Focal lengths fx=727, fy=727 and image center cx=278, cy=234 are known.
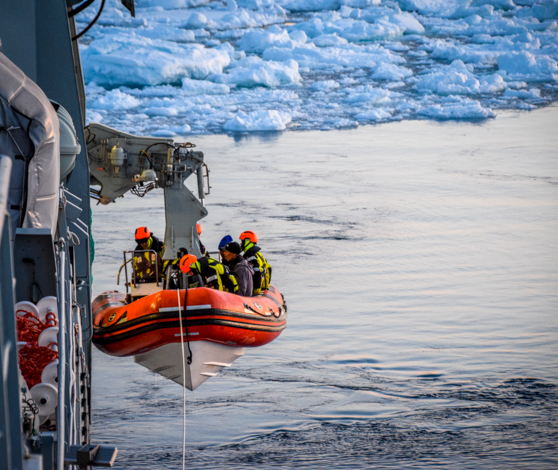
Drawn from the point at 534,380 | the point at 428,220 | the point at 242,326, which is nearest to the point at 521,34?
the point at 428,220

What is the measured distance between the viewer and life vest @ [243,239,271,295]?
7.48 meters

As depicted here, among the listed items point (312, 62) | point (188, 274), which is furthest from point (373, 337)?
point (312, 62)

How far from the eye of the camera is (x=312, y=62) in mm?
27188

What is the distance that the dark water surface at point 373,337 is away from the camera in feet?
25.2

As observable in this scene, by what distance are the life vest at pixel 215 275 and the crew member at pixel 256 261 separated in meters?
0.76

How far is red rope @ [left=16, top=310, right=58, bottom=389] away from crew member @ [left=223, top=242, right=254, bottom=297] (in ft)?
10.7

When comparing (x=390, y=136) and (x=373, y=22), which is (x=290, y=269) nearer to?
(x=390, y=136)

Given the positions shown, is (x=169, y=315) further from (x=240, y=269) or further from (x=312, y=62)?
(x=312, y=62)

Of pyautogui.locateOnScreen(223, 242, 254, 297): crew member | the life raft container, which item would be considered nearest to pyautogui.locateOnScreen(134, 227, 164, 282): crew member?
the life raft container

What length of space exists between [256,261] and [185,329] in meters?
1.59

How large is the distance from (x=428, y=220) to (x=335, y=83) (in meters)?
11.6

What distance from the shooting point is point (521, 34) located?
2850cm

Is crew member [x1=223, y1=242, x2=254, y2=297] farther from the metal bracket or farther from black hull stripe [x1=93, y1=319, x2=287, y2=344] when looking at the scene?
the metal bracket

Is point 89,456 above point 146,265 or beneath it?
above
